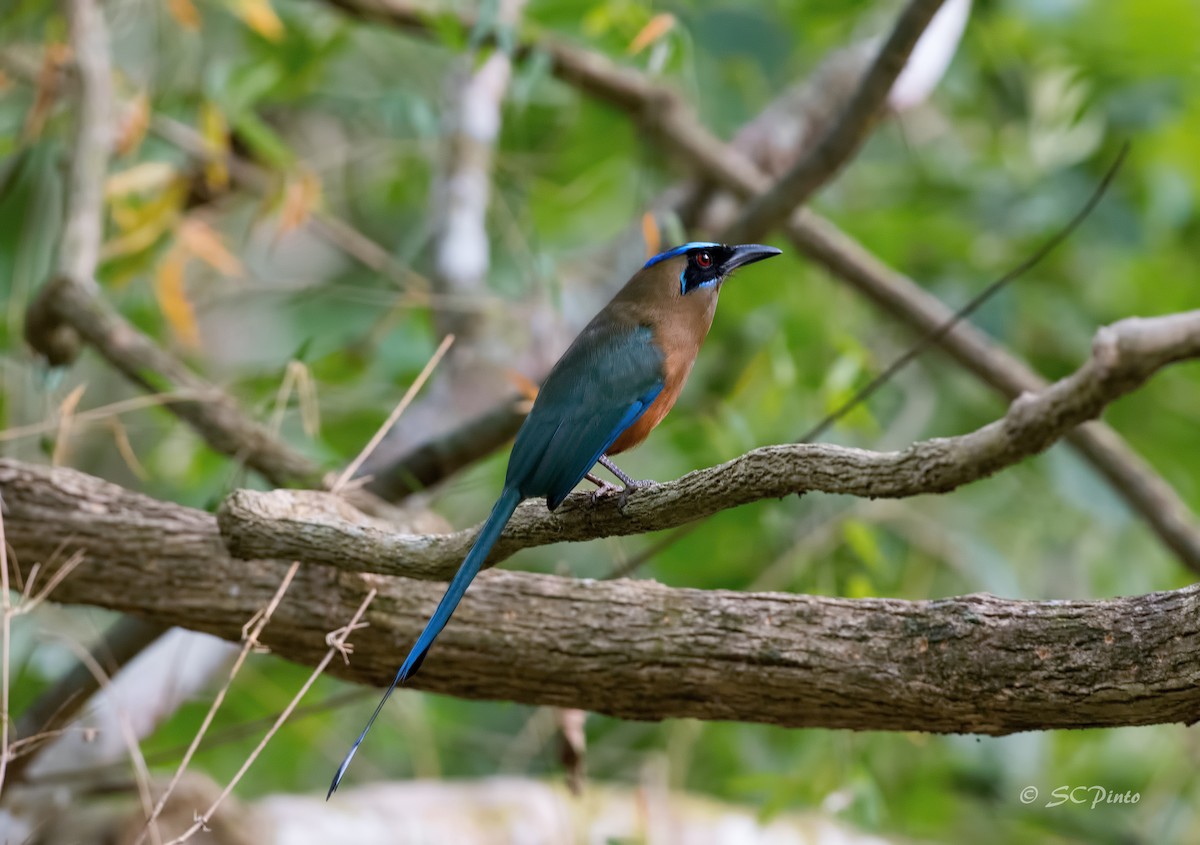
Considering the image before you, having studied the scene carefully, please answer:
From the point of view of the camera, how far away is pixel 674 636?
134 inches

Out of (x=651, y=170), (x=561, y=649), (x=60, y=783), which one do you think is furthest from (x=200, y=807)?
(x=651, y=170)

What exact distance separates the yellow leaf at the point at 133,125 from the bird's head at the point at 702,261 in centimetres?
293

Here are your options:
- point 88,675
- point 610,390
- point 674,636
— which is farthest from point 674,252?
point 88,675

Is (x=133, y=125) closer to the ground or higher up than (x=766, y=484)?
higher up

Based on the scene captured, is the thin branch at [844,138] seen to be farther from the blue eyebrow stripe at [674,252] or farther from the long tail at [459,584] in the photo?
the long tail at [459,584]

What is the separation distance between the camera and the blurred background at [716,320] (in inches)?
225

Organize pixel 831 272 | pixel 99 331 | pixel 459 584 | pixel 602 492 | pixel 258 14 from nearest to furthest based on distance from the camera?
pixel 459 584, pixel 602 492, pixel 99 331, pixel 258 14, pixel 831 272

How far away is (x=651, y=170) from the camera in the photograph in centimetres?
741

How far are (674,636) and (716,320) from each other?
3.67 metres

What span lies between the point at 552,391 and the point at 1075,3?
3.92m

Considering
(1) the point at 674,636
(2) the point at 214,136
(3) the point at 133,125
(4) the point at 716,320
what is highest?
(4) the point at 716,320

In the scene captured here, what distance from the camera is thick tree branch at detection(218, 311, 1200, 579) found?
6.26ft

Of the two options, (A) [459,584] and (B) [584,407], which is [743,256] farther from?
(A) [459,584]

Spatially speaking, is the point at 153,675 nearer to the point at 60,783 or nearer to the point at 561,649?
the point at 60,783
